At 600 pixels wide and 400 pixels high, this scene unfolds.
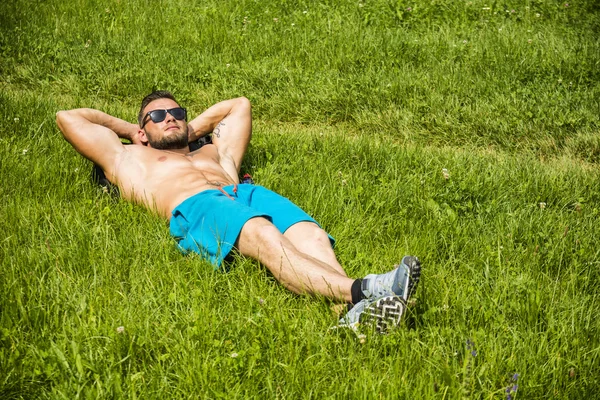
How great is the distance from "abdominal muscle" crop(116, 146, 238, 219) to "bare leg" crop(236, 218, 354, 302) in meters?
0.78

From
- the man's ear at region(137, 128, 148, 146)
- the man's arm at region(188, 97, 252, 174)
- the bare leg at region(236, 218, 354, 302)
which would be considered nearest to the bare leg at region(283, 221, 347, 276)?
the bare leg at region(236, 218, 354, 302)

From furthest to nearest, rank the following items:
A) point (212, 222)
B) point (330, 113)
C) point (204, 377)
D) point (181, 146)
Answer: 1. point (330, 113)
2. point (181, 146)
3. point (212, 222)
4. point (204, 377)

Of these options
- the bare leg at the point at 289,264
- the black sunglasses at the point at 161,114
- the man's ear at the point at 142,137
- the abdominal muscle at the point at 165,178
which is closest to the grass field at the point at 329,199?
the bare leg at the point at 289,264

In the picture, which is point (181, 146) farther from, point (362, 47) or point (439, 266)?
point (362, 47)

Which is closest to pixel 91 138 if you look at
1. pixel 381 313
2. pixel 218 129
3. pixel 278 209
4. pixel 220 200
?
pixel 218 129

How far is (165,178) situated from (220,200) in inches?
28.2

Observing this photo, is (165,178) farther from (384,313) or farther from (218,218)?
(384,313)

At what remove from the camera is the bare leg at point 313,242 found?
13.0ft

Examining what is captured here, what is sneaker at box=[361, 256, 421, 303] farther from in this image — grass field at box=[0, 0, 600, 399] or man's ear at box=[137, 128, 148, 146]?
man's ear at box=[137, 128, 148, 146]

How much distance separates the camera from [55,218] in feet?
14.3

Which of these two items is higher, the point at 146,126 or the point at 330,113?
the point at 146,126

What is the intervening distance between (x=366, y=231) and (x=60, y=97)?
4.83 meters

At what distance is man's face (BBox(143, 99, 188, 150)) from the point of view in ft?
17.1

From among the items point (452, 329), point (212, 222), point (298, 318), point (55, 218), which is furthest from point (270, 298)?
point (55, 218)
